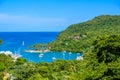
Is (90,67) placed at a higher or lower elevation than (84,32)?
higher

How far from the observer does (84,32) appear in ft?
342

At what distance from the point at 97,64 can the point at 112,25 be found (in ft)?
323

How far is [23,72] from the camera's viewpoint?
23672 mm

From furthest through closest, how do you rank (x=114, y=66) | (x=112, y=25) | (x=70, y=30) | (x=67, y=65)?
(x=70, y=30) < (x=112, y=25) < (x=67, y=65) < (x=114, y=66)

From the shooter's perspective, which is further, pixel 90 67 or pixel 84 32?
pixel 84 32

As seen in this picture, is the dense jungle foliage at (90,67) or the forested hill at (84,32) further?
the forested hill at (84,32)

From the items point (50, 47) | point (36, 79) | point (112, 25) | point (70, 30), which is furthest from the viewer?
point (70, 30)

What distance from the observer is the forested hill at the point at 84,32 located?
90.8m

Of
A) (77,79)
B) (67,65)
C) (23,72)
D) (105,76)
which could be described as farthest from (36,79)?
(67,65)

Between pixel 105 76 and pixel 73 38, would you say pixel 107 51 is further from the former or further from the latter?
pixel 73 38

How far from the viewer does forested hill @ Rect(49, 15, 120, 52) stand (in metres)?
90.8

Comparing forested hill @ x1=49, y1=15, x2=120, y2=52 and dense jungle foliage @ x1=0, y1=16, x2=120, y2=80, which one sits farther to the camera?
forested hill @ x1=49, y1=15, x2=120, y2=52

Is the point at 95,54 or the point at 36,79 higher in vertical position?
the point at 95,54

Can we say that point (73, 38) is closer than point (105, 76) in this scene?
No
